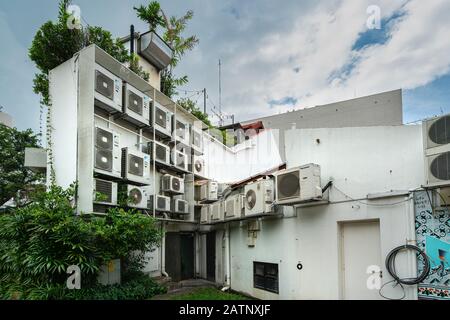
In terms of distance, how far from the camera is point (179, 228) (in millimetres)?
10516

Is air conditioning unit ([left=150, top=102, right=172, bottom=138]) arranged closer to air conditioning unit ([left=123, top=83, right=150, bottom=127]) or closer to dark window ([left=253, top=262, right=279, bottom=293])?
air conditioning unit ([left=123, top=83, right=150, bottom=127])

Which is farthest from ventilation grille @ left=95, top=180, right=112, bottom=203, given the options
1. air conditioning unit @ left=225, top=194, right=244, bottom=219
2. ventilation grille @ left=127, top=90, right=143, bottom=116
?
air conditioning unit @ left=225, top=194, right=244, bottom=219

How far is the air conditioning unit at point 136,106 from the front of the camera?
8.38 meters

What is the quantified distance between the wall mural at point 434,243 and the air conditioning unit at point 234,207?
4.28 metres

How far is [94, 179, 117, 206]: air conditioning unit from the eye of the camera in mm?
6907

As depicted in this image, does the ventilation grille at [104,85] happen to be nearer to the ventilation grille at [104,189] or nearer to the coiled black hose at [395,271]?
the ventilation grille at [104,189]

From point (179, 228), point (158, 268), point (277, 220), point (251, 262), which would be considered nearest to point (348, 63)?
point (277, 220)

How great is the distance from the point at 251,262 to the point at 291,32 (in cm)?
649

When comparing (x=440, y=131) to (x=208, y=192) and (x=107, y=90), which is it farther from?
(x=208, y=192)

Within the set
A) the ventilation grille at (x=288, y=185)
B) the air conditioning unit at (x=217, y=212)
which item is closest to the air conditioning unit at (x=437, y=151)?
the ventilation grille at (x=288, y=185)

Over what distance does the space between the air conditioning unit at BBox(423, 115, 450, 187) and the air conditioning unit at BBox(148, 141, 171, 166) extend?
21.9ft

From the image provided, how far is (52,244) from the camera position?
6.00 metres

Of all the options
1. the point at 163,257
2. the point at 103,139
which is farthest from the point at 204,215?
the point at 103,139

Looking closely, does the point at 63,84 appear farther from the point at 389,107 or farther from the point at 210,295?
the point at 389,107
